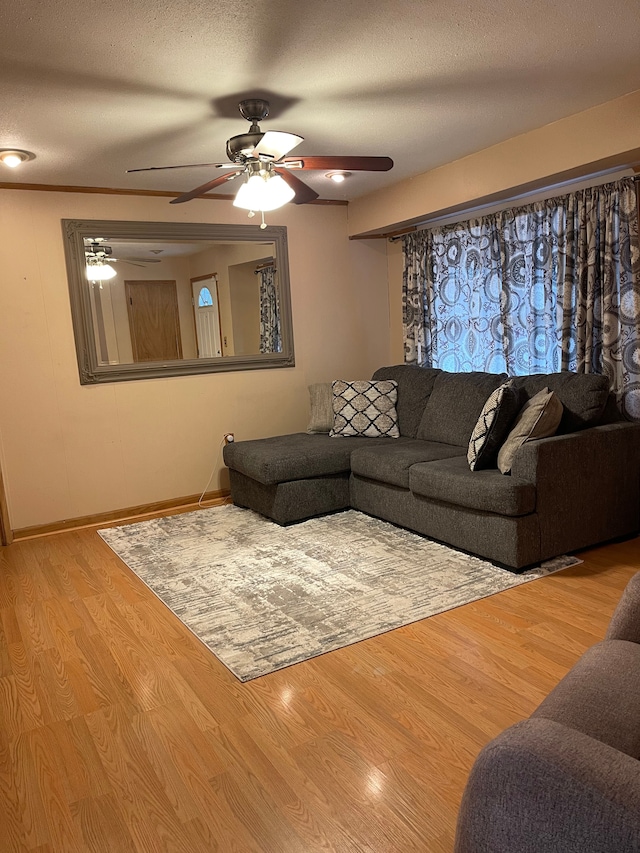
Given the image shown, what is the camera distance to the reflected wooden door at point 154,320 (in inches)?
189

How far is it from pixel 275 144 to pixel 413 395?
8.13 feet

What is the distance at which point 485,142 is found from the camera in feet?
13.1

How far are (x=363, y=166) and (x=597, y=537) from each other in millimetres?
→ 2375

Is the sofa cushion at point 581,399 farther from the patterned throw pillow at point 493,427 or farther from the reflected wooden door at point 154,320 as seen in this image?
the reflected wooden door at point 154,320

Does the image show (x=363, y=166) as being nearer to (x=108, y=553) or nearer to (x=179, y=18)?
(x=179, y=18)

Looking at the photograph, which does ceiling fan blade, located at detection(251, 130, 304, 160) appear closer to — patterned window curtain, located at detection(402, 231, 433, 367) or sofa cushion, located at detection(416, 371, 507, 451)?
sofa cushion, located at detection(416, 371, 507, 451)

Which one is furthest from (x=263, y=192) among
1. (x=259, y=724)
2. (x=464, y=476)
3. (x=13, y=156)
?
(x=259, y=724)

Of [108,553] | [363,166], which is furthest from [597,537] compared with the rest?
[108,553]

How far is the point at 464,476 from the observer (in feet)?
11.6

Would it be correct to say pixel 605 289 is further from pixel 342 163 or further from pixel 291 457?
pixel 291 457

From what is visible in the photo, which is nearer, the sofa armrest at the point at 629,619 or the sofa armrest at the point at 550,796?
the sofa armrest at the point at 550,796

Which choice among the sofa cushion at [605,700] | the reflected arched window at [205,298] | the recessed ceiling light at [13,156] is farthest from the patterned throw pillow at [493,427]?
the recessed ceiling light at [13,156]

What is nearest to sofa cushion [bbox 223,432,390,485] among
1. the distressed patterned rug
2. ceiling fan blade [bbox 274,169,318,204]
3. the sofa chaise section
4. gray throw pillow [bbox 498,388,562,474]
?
the sofa chaise section

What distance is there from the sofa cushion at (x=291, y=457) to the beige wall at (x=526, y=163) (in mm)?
1789
